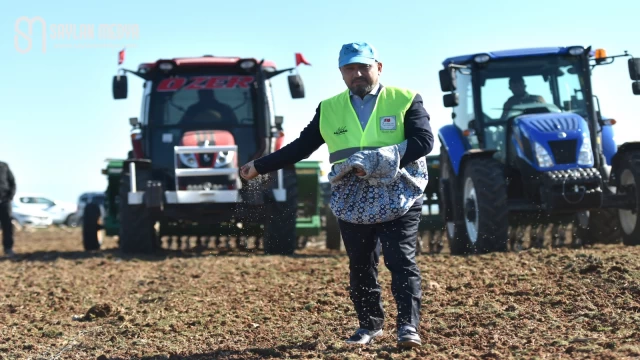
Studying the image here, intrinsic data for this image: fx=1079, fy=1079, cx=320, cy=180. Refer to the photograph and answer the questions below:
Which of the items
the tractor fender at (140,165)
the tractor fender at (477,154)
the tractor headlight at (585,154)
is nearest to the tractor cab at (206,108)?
the tractor fender at (140,165)

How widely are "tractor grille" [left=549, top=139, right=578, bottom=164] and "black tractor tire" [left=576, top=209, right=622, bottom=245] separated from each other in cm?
153

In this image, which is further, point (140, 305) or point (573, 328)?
point (140, 305)

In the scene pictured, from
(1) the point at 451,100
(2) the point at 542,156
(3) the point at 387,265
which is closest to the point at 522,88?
(1) the point at 451,100

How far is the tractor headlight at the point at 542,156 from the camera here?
10664 millimetres

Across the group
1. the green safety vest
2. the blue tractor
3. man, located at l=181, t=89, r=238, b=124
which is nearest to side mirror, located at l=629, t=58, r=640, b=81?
the blue tractor

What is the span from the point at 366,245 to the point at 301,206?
957cm

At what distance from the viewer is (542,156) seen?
10.7 m

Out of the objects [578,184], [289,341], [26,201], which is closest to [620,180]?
[578,184]

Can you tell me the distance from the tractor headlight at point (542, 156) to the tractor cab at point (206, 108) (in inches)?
156

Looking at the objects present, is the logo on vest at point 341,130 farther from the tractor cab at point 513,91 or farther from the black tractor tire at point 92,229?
the black tractor tire at point 92,229

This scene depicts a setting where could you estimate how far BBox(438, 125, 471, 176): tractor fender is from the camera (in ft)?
39.0

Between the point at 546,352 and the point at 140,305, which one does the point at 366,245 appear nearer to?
the point at 546,352

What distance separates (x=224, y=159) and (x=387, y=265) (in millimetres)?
7657

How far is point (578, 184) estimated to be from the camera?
10523 millimetres
